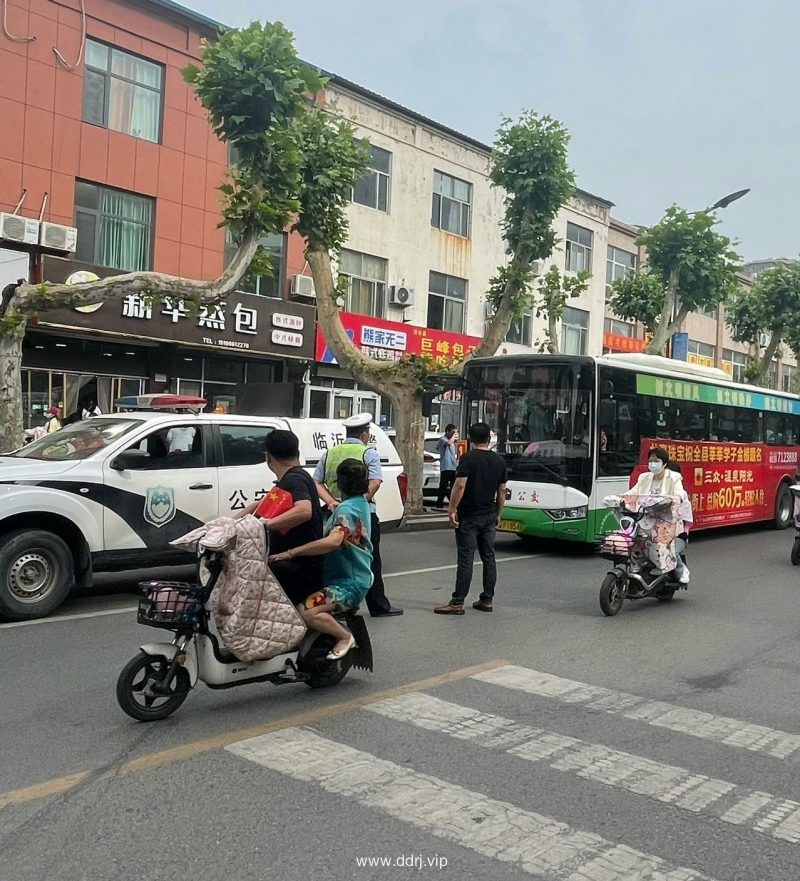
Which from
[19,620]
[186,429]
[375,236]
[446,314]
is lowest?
[19,620]

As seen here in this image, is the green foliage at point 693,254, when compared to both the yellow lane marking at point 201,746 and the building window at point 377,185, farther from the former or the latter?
the yellow lane marking at point 201,746

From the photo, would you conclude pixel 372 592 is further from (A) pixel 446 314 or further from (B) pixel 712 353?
(B) pixel 712 353

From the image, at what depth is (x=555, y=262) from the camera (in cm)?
3250

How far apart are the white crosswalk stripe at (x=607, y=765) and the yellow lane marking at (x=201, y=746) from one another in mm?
159

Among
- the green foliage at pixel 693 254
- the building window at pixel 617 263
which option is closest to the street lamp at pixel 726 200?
the green foliage at pixel 693 254

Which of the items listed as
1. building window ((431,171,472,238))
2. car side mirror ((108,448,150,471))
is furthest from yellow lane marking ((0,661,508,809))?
building window ((431,171,472,238))

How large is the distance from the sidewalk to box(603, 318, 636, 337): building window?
2087 cm

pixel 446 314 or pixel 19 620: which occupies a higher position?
pixel 446 314

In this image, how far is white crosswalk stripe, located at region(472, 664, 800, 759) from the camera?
515cm

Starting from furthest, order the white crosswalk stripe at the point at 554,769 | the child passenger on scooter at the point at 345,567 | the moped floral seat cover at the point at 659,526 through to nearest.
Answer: the moped floral seat cover at the point at 659,526, the child passenger on scooter at the point at 345,567, the white crosswalk stripe at the point at 554,769

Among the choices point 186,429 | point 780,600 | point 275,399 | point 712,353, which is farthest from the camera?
point 712,353

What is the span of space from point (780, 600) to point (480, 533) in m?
3.76

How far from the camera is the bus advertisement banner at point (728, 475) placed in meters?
14.8

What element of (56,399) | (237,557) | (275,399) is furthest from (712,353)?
(237,557)
